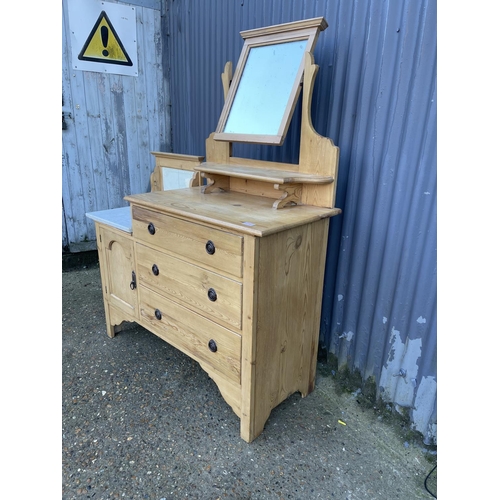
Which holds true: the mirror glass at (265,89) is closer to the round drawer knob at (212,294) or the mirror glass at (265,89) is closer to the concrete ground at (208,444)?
the round drawer knob at (212,294)

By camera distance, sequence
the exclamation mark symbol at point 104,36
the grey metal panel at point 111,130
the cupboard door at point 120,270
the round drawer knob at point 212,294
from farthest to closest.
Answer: the grey metal panel at point 111,130 < the exclamation mark symbol at point 104,36 < the cupboard door at point 120,270 < the round drawer knob at point 212,294

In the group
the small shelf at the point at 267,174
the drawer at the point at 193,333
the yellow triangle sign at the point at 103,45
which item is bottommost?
the drawer at the point at 193,333

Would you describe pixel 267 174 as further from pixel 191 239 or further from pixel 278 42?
pixel 278 42

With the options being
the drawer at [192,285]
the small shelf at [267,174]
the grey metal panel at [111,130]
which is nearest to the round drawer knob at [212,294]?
the drawer at [192,285]

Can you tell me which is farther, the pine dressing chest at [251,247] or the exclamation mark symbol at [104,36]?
the exclamation mark symbol at [104,36]

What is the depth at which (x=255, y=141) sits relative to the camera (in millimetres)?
1906

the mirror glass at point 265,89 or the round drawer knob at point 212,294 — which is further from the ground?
the mirror glass at point 265,89

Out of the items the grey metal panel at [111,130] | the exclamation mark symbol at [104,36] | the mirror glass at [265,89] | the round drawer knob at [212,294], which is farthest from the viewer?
the grey metal panel at [111,130]

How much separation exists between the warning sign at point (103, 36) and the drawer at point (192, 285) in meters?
2.18

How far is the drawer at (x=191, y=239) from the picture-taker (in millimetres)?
1506

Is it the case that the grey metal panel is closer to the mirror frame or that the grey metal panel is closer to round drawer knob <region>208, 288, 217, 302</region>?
the mirror frame

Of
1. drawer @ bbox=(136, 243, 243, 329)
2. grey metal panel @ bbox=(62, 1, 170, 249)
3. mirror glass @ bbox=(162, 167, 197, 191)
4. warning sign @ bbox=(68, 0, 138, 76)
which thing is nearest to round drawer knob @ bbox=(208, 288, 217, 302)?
drawer @ bbox=(136, 243, 243, 329)

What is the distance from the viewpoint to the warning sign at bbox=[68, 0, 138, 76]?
3.02 meters
